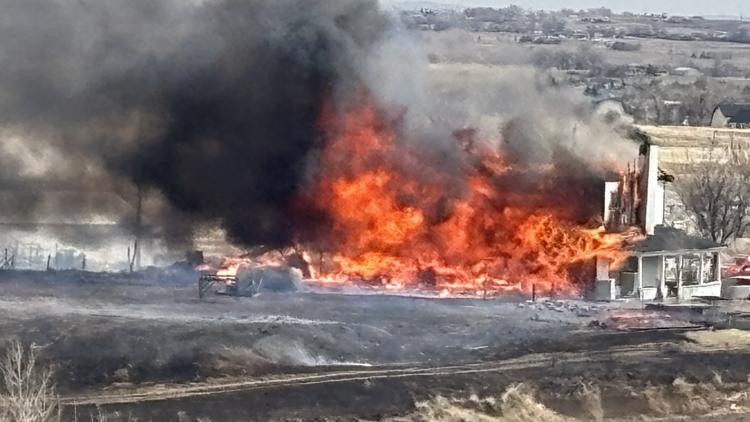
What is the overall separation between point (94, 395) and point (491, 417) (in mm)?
11268

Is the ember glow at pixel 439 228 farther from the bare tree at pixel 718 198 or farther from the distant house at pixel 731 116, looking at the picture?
the distant house at pixel 731 116

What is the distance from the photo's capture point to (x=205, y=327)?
48.1 m

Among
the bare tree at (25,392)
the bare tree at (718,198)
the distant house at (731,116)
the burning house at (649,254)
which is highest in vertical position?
the distant house at (731,116)

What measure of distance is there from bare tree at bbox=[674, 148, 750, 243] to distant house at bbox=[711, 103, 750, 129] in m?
37.8

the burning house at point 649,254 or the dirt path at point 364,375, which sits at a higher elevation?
the burning house at point 649,254

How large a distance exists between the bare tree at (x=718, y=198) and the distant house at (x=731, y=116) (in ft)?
124

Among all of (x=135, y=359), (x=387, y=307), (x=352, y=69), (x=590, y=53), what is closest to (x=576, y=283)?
(x=387, y=307)

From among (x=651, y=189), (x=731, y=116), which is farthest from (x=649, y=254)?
(x=731, y=116)

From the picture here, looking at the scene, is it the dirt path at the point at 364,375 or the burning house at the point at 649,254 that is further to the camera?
the burning house at the point at 649,254

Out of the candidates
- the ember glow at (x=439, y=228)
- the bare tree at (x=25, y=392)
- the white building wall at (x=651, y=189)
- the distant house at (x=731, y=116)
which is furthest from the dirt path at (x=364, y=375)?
the distant house at (x=731, y=116)

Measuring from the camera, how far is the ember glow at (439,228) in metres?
57.8

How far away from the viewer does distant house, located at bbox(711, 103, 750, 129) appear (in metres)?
129

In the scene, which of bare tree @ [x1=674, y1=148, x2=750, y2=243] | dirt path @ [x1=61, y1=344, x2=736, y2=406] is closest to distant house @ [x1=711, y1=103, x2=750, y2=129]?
bare tree @ [x1=674, y1=148, x2=750, y2=243]

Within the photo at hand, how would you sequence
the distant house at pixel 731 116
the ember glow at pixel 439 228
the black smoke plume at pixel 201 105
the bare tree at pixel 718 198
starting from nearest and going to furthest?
1. the ember glow at pixel 439 228
2. the black smoke plume at pixel 201 105
3. the bare tree at pixel 718 198
4. the distant house at pixel 731 116
